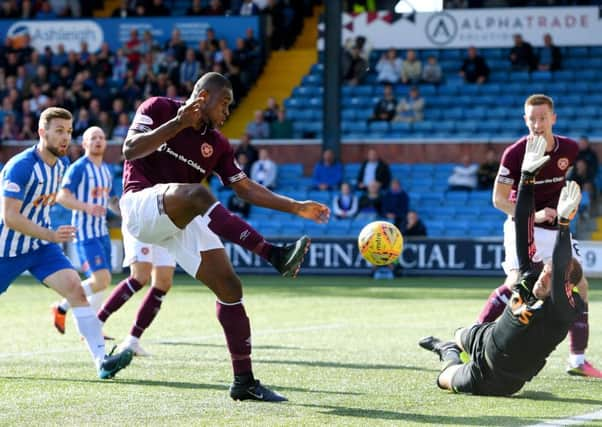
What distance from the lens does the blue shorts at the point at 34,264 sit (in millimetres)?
8891

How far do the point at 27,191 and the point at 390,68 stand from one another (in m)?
18.2

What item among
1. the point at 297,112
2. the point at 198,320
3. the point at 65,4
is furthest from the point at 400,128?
the point at 198,320

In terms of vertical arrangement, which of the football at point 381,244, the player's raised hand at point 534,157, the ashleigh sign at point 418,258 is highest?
the player's raised hand at point 534,157

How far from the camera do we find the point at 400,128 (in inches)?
1007

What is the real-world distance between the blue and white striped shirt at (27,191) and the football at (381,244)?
2378 mm

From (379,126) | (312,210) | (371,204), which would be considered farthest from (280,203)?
(379,126)

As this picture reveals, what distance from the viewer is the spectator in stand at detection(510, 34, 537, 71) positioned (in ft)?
83.4

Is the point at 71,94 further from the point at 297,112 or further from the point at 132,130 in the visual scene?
the point at 132,130

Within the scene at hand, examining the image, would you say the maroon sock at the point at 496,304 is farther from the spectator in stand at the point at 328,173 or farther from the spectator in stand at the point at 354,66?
the spectator in stand at the point at 354,66

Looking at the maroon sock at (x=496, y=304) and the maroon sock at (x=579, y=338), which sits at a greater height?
the maroon sock at (x=496, y=304)

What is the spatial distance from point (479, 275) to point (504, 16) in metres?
7.37

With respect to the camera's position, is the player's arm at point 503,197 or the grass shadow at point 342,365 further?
the grass shadow at point 342,365

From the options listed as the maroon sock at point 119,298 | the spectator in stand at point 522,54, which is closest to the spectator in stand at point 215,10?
the spectator in stand at point 522,54

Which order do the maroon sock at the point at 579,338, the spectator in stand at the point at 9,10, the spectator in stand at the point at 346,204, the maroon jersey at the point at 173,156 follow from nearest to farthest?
the maroon jersey at the point at 173,156 → the maroon sock at the point at 579,338 → the spectator in stand at the point at 346,204 → the spectator in stand at the point at 9,10
